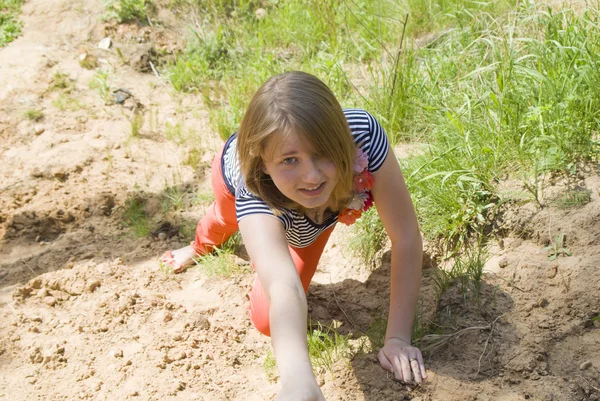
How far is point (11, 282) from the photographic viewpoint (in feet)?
10.9

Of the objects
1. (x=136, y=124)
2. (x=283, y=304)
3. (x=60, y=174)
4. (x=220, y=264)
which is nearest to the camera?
(x=283, y=304)

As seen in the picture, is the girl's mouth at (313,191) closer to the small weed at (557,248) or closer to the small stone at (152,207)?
the small weed at (557,248)

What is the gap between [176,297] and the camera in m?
3.20

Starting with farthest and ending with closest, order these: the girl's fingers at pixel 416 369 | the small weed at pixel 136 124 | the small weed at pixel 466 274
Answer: the small weed at pixel 136 124 → the small weed at pixel 466 274 → the girl's fingers at pixel 416 369

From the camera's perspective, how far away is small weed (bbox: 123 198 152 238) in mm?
3682

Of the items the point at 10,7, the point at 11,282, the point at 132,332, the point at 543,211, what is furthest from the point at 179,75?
the point at 543,211

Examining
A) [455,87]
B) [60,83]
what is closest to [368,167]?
[455,87]

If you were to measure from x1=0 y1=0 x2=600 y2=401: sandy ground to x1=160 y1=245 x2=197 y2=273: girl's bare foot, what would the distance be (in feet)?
0.18

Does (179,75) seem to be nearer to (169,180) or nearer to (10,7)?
(169,180)

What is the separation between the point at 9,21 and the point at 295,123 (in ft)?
13.5

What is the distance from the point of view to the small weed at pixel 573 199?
107 inches

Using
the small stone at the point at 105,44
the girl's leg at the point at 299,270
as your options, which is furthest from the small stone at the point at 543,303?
the small stone at the point at 105,44

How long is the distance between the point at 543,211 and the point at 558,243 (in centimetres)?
18

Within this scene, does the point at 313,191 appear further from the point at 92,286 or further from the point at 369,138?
the point at 92,286
